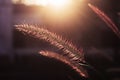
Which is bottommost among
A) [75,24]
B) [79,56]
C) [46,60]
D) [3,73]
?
[79,56]

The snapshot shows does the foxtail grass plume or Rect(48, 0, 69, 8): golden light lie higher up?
Rect(48, 0, 69, 8): golden light

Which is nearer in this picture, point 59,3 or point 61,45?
point 61,45

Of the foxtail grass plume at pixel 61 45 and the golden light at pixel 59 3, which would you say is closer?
the foxtail grass plume at pixel 61 45

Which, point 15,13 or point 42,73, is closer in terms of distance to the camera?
point 42,73

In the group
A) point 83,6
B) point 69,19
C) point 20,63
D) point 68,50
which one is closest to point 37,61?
point 20,63

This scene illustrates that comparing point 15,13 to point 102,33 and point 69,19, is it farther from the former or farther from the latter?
point 102,33

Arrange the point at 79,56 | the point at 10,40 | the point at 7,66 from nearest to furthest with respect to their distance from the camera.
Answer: the point at 79,56, the point at 7,66, the point at 10,40

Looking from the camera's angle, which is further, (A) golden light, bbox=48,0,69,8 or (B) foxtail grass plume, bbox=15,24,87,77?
(A) golden light, bbox=48,0,69,8

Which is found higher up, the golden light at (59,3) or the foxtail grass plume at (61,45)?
the golden light at (59,3)

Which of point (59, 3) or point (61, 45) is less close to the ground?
point (59, 3)

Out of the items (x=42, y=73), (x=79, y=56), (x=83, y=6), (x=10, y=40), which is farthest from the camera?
(x=10, y=40)

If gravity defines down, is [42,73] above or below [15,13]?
below
